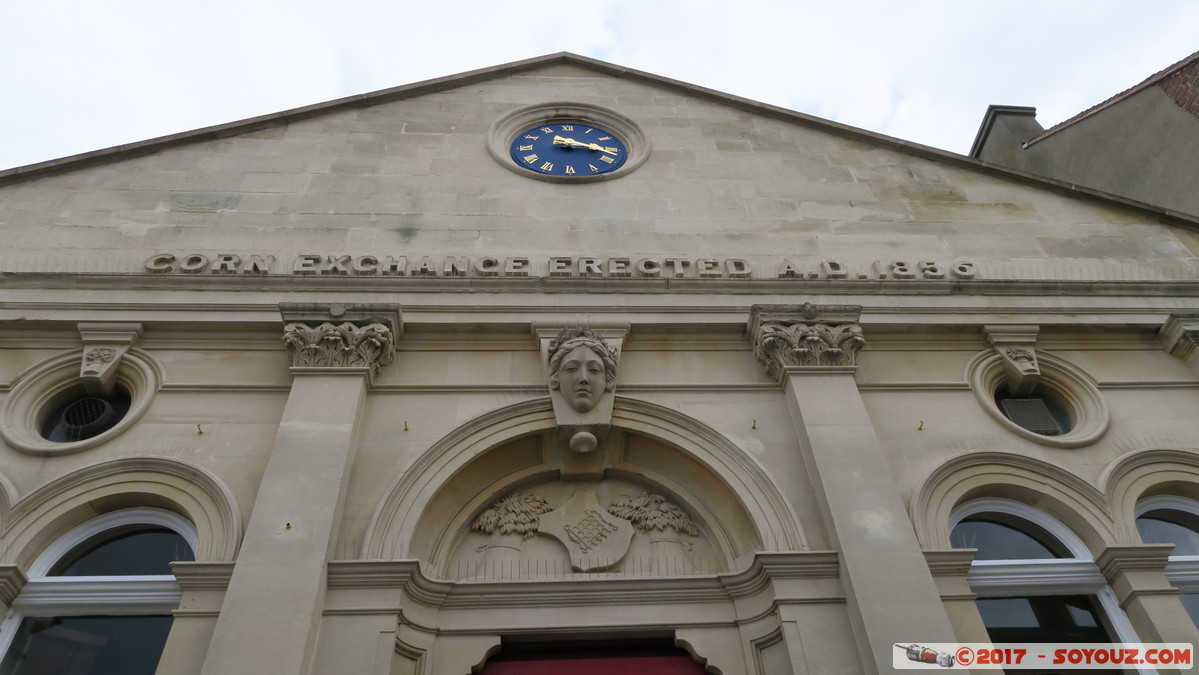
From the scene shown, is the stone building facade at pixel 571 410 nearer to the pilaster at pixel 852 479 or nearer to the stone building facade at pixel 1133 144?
the pilaster at pixel 852 479

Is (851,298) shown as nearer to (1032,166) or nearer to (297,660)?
(297,660)

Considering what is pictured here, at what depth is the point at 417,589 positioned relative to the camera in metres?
8.13

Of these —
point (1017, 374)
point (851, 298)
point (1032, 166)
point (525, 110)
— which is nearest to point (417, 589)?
point (851, 298)

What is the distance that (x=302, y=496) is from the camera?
8.16 meters

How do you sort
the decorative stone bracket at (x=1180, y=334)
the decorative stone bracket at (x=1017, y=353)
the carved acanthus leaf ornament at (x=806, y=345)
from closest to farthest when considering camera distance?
the carved acanthus leaf ornament at (x=806, y=345)
the decorative stone bracket at (x=1017, y=353)
the decorative stone bracket at (x=1180, y=334)

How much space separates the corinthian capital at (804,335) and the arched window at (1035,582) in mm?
2253

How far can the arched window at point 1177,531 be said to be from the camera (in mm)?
8922

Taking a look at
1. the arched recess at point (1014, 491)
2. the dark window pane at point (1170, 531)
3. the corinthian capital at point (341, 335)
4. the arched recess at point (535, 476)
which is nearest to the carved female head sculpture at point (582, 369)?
the arched recess at point (535, 476)

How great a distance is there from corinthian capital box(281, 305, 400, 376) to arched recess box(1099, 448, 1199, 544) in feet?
27.6

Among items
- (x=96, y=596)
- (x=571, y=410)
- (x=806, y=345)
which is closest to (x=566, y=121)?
(x=806, y=345)

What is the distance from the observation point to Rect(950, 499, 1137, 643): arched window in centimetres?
851

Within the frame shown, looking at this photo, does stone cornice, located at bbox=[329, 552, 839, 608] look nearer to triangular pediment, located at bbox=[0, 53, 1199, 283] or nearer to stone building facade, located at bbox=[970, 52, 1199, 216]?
triangular pediment, located at bbox=[0, 53, 1199, 283]

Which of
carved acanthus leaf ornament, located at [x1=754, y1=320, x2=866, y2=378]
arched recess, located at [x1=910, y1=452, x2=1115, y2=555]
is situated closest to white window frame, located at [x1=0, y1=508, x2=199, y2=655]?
carved acanthus leaf ornament, located at [x1=754, y1=320, x2=866, y2=378]

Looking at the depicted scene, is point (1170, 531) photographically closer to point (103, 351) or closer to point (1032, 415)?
point (1032, 415)
